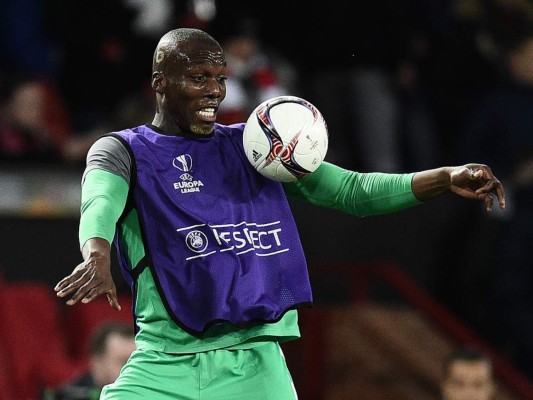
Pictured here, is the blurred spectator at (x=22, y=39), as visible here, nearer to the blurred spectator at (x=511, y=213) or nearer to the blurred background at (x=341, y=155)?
the blurred background at (x=341, y=155)

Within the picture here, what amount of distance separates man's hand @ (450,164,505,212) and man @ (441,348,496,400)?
9.27 ft

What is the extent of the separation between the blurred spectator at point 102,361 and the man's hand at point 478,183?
3.31m

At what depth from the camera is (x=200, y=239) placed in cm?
417

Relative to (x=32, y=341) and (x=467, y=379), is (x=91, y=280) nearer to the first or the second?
(x=467, y=379)

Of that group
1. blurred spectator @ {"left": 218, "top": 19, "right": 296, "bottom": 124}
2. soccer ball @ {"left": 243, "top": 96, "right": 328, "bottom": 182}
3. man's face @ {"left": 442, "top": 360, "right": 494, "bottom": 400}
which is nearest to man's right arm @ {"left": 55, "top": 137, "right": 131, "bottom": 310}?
soccer ball @ {"left": 243, "top": 96, "right": 328, "bottom": 182}

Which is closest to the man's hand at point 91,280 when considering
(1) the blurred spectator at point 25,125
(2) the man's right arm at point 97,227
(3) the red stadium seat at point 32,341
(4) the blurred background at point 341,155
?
(2) the man's right arm at point 97,227

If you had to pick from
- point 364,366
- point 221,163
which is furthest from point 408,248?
point 221,163

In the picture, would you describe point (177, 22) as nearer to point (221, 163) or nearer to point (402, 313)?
point (402, 313)

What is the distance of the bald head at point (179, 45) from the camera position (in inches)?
167

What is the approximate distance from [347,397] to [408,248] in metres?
1.49

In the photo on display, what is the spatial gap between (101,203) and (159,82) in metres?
0.61

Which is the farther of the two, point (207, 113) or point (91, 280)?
point (207, 113)

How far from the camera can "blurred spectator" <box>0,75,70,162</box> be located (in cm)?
864

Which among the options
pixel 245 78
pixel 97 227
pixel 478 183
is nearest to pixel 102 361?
pixel 245 78
